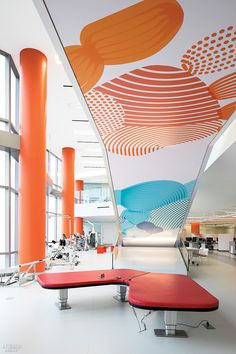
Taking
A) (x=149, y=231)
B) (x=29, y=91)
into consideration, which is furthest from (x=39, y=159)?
(x=149, y=231)

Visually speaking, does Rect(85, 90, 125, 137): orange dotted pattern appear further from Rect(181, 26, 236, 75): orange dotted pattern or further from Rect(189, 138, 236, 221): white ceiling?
Rect(189, 138, 236, 221): white ceiling

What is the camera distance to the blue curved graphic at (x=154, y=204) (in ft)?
25.2

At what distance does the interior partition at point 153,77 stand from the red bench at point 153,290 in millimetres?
2487

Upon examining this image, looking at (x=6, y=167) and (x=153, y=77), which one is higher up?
(x=153, y=77)

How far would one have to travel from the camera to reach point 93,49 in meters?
3.41

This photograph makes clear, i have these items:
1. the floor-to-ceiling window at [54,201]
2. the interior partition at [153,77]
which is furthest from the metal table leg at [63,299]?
the floor-to-ceiling window at [54,201]

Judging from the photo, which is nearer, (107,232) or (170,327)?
(170,327)

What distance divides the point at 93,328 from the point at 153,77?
3735mm

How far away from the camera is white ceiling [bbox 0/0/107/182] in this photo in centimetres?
748

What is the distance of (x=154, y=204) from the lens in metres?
8.42

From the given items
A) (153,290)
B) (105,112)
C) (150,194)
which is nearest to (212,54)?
(105,112)

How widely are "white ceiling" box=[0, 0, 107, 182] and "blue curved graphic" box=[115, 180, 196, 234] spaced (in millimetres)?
4957

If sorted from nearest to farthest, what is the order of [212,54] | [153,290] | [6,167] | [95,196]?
1. [212,54]
2. [153,290]
3. [6,167]
4. [95,196]

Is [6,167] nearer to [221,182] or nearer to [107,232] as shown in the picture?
[221,182]
